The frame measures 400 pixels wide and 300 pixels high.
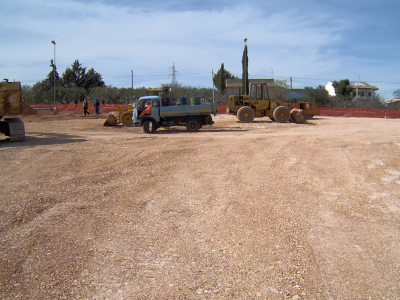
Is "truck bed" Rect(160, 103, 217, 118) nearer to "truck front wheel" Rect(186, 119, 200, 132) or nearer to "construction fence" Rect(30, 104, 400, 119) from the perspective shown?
"truck front wheel" Rect(186, 119, 200, 132)

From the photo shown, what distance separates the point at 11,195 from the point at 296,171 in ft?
19.8

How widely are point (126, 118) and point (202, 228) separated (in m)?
16.2

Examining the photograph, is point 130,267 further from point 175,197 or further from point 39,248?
point 175,197

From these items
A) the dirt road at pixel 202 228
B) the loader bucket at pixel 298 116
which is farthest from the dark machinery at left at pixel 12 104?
the loader bucket at pixel 298 116

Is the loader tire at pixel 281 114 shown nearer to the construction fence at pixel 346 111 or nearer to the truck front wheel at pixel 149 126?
the truck front wheel at pixel 149 126

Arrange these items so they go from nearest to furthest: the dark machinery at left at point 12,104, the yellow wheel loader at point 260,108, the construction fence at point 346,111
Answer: the dark machinery at left at point 12,104
the yellow wheel loader at point 260,108
the construction fence at point 346,111

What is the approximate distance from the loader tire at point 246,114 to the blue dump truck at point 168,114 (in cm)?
532

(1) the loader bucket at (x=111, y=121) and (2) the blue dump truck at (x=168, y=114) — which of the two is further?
(1) the loader bucket at (x=111, y=121)

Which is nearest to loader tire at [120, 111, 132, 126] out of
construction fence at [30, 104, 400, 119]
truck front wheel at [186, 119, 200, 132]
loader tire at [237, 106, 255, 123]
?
truck front wheel at [186, 119, 200, 132]

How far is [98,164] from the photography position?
8859mm

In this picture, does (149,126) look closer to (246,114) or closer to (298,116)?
(246,114)

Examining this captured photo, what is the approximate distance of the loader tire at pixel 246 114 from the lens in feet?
71.8

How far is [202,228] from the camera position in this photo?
16.2 ft

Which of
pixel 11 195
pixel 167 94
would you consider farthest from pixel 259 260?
pixel 167 94
